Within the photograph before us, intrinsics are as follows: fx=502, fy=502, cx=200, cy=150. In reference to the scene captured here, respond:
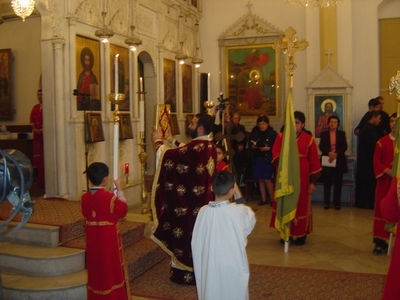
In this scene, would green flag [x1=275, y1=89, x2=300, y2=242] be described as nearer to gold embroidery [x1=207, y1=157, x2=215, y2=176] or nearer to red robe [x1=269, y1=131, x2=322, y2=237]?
red robe [x1=269, y1=131, x2=322, y2=237]

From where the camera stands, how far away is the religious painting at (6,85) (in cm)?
1148

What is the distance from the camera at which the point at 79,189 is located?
27.2 ft

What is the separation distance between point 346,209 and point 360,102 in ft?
12.0

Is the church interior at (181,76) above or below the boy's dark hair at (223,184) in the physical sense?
above

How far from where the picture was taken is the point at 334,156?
393 inches

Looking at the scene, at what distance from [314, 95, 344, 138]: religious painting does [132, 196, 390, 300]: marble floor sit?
3.08 metres

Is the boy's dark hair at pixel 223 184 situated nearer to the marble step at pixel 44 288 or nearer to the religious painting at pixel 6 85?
the marble step at pixel 44 288

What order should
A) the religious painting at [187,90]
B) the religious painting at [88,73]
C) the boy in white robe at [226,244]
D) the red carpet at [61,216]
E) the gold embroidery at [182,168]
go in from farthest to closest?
the religious painting at [187,90] → the religious painting at [88,73] → the red carpet at [61,216] → the gold embroidery at [182,168] → the boy in white robe at [226,244]

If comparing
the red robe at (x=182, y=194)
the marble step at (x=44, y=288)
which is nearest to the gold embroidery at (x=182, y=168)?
the red robe at (x=182, y=194)

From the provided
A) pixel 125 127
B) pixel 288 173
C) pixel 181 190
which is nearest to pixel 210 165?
pixel 181 190

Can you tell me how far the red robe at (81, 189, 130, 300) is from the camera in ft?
14.3

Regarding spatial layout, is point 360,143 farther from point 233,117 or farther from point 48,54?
point 48,54

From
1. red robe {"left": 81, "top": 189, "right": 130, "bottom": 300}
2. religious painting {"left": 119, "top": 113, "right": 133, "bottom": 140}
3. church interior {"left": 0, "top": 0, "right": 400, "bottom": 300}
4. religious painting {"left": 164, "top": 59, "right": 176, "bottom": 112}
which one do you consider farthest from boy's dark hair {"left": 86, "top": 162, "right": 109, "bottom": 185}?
religious painting {"left": 164, "top": 59, "right": 176, "bottom": 112}

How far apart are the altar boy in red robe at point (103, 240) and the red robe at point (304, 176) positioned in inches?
128
